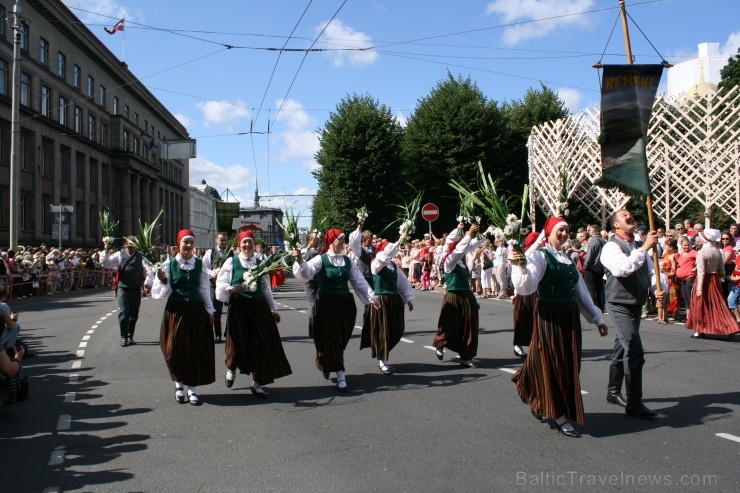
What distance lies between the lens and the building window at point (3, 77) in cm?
3359

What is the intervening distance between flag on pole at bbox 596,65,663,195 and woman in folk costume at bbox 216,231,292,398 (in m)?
4.35

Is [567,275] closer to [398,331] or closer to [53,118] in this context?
[398,331]

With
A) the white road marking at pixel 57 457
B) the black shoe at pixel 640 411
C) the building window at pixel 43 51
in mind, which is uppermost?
the building window at pixel 43 51

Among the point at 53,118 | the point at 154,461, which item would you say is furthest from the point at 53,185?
the point at 154,461

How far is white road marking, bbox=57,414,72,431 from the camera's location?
249 inches

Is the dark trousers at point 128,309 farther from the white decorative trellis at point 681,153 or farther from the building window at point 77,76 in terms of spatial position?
the building window at point 77,76

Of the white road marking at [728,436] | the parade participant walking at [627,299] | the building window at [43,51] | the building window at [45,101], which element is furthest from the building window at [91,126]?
the white road marking at [728,436]

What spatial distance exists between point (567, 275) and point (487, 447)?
1725mm

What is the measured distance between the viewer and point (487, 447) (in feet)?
17.7

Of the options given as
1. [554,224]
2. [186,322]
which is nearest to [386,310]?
[186,322]

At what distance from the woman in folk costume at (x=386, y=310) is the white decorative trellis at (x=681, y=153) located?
11.2 metres

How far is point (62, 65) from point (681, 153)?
3729cm

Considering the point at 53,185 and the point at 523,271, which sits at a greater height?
the point at 53,185

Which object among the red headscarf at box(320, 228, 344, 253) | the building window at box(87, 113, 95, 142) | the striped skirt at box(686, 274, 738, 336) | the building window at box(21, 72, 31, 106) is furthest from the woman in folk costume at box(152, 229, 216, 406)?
the building window at box(87, 113, 95, 142)
